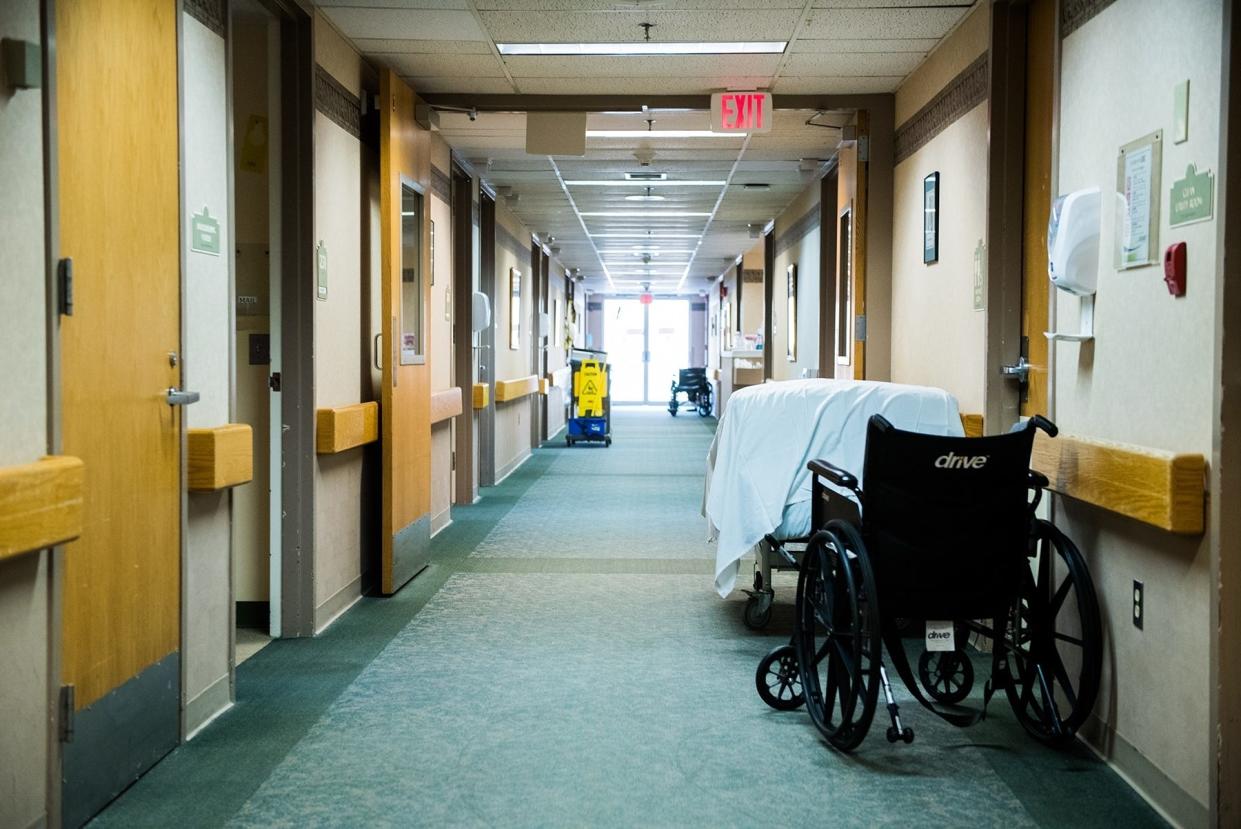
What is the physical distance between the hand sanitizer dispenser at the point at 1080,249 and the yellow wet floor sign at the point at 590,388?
12042 millimetres

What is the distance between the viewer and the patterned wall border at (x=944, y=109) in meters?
4.94

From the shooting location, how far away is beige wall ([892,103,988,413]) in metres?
4.94

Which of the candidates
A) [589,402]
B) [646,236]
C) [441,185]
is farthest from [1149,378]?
[589,402]

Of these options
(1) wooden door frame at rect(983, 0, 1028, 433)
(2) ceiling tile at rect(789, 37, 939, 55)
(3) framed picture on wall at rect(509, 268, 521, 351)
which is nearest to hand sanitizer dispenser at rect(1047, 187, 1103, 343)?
(1) wooden door frame at rect(983, 0, 1028, 433)

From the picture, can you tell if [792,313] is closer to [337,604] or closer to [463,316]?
[463,316]

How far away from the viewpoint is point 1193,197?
288 centimetres

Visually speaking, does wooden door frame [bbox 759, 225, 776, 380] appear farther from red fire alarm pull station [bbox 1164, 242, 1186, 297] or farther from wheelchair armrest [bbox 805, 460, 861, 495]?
red fire alarm pull station [bbox 1164, 242, 1186, 297]

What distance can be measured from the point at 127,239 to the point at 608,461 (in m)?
10.5

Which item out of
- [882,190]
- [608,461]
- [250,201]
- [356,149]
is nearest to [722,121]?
[882,190]

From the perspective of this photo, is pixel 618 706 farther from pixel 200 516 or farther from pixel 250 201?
pixel 250 201

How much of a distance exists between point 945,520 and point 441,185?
18.8ft

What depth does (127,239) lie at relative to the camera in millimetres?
3150

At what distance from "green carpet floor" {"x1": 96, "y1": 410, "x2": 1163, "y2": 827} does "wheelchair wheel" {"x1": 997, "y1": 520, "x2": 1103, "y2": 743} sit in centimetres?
11

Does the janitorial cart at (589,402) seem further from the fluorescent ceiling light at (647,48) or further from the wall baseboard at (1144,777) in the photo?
the wall baseboard at (1144,777)
